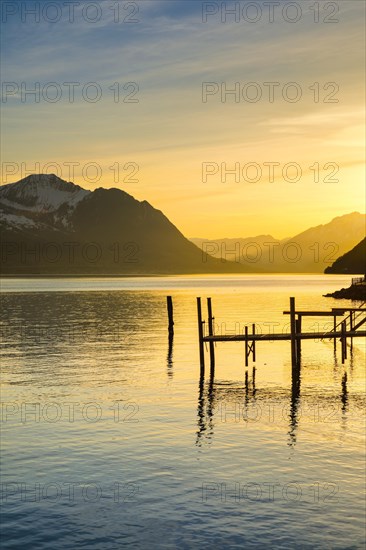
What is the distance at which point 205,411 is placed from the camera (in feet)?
112

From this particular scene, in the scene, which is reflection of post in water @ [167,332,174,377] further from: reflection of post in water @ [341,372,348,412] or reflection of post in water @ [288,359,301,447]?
reflection of post in water @ [341,372,348,412]

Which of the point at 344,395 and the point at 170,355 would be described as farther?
the point at 170,355

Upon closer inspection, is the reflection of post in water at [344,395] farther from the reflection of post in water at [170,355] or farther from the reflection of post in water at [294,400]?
the reflection of post in water at [170,355]

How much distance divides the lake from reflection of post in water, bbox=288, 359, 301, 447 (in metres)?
0.14

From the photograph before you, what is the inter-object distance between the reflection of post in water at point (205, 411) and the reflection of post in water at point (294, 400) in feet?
11.3

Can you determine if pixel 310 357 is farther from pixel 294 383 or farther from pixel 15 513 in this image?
pixel 15 513

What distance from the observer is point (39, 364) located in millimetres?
50656

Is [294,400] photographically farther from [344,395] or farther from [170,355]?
[170,355]

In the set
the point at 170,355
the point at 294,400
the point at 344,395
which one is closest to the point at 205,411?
the point at 294,400

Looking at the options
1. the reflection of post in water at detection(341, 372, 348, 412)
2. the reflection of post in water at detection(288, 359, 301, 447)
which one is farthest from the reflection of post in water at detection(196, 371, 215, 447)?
the reflection of post in water at detection(341, 372, 348, 412)

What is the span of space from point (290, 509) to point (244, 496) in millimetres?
1687

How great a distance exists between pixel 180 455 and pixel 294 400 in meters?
12.9

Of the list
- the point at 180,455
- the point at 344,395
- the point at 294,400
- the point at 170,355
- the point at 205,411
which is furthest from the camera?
the point at 170,355

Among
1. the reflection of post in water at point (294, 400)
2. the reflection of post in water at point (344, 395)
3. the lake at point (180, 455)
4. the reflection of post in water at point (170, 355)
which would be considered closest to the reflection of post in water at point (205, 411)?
the lake at point (180, 455)
